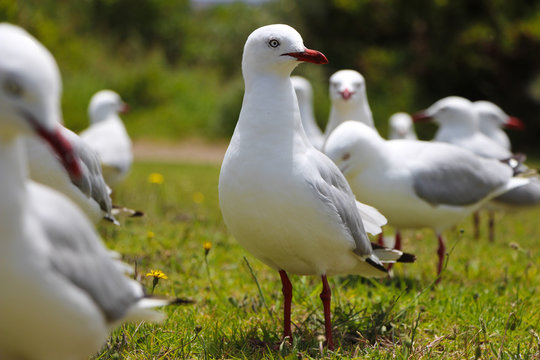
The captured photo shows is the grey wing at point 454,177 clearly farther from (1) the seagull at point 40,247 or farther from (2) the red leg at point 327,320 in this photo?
(1) the seagull at point 40,247

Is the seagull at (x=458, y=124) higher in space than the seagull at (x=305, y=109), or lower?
higher

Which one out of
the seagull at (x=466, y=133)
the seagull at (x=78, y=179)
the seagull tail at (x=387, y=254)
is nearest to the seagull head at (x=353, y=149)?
the seagull tail at (x=387, y=254)

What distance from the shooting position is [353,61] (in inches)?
710

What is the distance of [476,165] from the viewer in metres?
4.62

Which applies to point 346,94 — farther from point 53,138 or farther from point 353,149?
point 53,138

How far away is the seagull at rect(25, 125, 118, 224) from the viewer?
3209 millimetres

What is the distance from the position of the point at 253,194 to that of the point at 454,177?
2.24 metres

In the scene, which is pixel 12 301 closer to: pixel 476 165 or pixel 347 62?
pixel 476 165

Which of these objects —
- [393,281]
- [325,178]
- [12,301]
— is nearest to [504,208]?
[393,281]

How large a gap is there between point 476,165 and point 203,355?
2726mm

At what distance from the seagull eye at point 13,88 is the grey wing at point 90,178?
1936 mm

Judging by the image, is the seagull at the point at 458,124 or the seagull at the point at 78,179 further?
the seagull at the point at 458,124

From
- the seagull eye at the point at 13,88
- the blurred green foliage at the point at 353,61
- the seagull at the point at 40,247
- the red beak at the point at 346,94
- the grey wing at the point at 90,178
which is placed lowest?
the blurred green foliage at the point at 353,61

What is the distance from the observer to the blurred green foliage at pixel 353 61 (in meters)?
14.4
